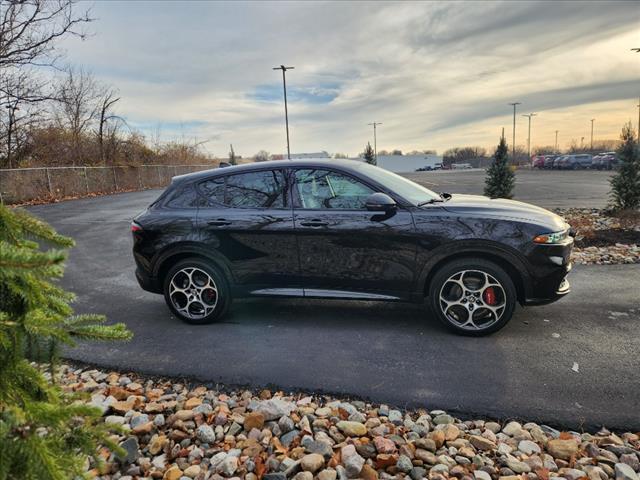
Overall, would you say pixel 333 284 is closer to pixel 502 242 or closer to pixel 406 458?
pixel 502 242

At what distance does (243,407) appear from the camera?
2.97m

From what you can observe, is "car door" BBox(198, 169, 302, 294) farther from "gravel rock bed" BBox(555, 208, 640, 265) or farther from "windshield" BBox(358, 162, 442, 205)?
"gravel rock bed" BBox(555, 208, 640, 265)

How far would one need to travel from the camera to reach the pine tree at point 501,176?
42.2 ft

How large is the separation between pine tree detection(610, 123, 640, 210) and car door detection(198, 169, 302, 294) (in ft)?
33.4

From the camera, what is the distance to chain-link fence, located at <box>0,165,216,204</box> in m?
19.1

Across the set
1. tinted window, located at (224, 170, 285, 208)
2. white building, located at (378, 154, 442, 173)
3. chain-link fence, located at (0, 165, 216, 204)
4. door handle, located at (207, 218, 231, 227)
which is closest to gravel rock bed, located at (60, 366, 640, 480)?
A: door handle, located at (207, 218, 231, 227)

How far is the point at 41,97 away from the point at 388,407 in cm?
2211

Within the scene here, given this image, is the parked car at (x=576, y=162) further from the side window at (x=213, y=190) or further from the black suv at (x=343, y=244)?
the side window at (x=213, y=190)

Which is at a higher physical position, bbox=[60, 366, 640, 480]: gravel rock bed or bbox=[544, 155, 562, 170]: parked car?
bbox=[544, 155, 562, 170]: parked car

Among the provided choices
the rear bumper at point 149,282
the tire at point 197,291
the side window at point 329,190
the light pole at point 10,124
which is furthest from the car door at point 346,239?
the light pole at point 10,124

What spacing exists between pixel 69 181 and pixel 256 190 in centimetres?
2204

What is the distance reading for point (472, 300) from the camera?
400 centimetres

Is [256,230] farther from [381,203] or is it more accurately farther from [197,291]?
[381,203]

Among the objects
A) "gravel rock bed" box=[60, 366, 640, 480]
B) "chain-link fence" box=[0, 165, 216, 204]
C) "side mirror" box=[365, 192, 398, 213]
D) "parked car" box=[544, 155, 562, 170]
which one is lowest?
"gravel rock bed" box=[60, 366, 640, 480]
